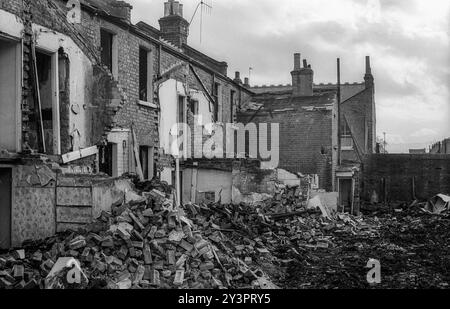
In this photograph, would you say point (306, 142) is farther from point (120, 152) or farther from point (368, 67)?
point (368, 67)

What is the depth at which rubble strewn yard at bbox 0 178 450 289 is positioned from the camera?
25.8ft

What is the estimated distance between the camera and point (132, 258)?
8.16 meters

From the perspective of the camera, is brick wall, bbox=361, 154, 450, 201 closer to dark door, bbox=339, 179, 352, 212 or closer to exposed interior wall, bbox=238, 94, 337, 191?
dark door, bbox=339, 179, 352, 212

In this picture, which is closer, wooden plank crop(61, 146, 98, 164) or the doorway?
wooden plank crop(61, 146, 98, 164)

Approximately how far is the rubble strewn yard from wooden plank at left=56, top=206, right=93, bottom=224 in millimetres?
353

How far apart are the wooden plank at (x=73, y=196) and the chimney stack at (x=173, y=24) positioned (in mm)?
13151

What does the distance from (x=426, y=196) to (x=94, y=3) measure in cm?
1896

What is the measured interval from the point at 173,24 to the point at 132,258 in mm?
15077

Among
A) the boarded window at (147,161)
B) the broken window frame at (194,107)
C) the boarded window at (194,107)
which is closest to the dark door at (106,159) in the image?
the boarded window at (147,161)

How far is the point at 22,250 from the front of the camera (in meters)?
8.54

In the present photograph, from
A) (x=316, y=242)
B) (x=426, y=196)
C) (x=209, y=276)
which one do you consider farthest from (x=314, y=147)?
(x=209, y=276)

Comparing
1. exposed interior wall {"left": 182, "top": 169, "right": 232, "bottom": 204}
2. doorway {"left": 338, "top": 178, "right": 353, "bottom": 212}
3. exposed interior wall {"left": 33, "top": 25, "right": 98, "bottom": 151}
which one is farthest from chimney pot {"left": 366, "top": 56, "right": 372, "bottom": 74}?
exposed interior wall {"left": 33, "top": 25, "right": 98, "bottom": 151}

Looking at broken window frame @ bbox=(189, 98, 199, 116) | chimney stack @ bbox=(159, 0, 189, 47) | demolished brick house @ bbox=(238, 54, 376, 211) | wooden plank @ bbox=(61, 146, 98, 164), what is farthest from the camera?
demolished brick house @ bbox=(238, 54, 376, 211)

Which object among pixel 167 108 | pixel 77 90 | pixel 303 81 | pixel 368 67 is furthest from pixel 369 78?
pixel 77 90
